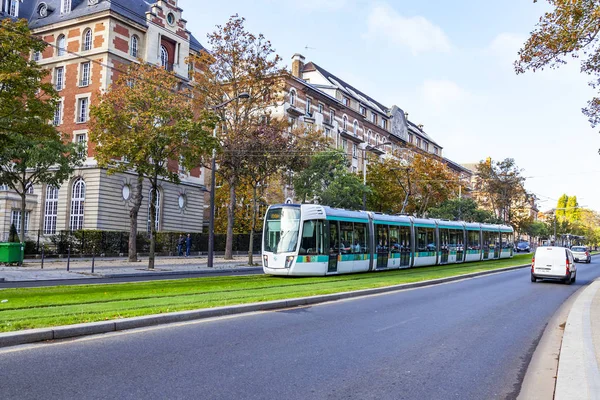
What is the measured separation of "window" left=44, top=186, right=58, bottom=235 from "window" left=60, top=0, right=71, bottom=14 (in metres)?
14.1

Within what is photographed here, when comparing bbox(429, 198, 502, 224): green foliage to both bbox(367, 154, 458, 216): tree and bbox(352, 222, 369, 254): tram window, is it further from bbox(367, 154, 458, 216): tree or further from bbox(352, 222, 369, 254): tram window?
bbox(352, 222, 369, 254): tram window

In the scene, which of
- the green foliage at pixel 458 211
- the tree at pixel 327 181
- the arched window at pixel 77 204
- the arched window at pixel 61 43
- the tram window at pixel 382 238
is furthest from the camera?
the green foliage at pixel 458 211

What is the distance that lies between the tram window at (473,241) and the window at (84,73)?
30.6m

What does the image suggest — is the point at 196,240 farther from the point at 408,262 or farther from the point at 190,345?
the point at 190,345

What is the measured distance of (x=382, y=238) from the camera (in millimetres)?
27703

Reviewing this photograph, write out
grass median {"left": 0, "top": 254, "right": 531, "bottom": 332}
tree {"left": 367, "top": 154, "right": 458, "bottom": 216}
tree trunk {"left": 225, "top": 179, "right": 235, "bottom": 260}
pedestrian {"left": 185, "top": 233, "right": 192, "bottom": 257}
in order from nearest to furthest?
grass median {"left": 0, "top": 254, "right": 531, "bottom": 332}, tree trunk {"left": 225, "top": 179, "right": 235, "bottom": 260}, pedestrian {"left": 185, "top": 233, "right": 192, "bottom": 257}, tree {"left": 367, "top": 154, "right": 458, "bottom": 216}

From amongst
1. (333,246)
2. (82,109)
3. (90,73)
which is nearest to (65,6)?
(90,73)

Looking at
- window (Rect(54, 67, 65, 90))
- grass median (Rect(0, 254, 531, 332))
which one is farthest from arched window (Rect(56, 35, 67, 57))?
grass median (Rect(0, 254, 531, 332))

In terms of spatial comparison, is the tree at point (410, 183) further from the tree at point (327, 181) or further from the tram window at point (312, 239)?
the tram window at point (312, 239)

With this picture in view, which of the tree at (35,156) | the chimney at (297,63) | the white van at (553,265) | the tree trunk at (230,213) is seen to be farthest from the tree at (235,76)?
the chimney at (297,63)

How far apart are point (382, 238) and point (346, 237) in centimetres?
391

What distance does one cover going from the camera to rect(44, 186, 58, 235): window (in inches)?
1609

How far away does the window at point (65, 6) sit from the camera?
42.9 meters

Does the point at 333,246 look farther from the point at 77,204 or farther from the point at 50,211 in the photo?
the point at 50,211
